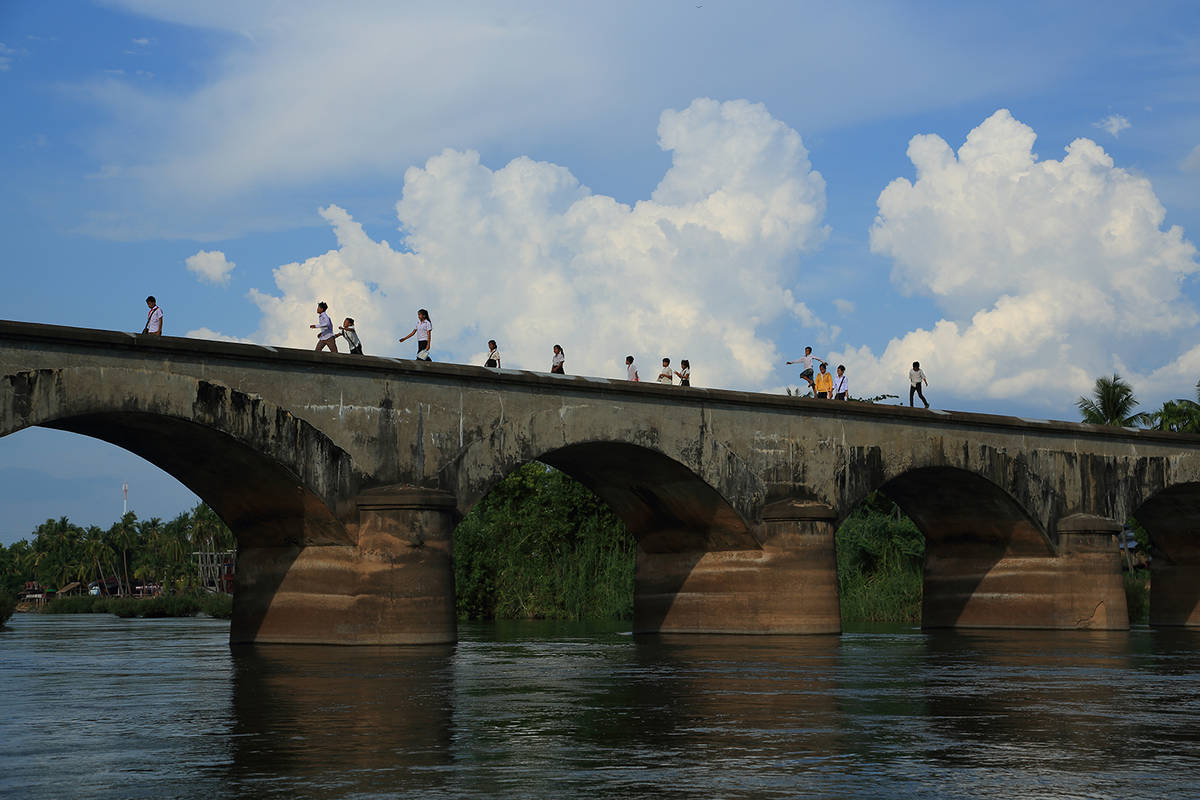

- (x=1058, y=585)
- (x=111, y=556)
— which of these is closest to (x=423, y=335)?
(x=1058, y=585)

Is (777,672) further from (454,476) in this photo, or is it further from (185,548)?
(185,548)

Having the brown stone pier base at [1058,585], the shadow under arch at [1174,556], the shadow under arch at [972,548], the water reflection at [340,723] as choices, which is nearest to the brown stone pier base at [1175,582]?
the shadow under arch at [1174,556]

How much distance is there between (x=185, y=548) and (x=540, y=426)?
101470mm

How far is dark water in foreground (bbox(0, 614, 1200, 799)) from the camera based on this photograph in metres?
10.6

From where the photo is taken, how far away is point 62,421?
24.7m

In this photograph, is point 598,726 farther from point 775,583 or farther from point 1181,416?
point 1181,416

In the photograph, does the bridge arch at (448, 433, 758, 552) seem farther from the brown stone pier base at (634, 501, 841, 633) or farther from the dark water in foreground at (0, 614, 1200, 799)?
the dark water in foreground at (0, 614, 1200, 799)

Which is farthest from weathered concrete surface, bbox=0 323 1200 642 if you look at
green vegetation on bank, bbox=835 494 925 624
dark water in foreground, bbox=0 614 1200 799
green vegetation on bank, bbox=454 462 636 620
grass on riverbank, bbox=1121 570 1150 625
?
green vegetation on bank, bbox=454 462 636 620

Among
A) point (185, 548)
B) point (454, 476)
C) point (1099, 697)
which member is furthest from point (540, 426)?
point (185, 548)

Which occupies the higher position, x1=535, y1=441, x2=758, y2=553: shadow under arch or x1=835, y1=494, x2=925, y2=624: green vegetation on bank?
x1=535, y1=441, x2=758, y2=553: shadow under arch

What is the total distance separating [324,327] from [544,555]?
102ft

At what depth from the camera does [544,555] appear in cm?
5900

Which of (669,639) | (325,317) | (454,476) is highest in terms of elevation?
(325,317)

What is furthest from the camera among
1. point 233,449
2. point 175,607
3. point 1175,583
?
point 175,607
